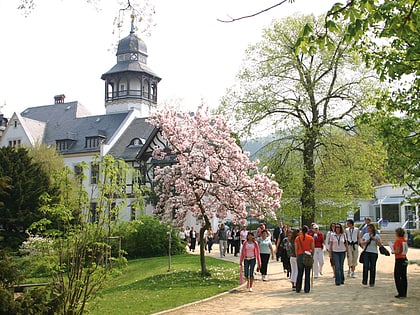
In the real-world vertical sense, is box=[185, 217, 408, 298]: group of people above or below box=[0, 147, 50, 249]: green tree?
below

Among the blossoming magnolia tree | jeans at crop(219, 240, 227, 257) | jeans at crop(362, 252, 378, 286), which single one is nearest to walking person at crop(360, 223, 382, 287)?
jeans at crop(362, 252, 378, 286)

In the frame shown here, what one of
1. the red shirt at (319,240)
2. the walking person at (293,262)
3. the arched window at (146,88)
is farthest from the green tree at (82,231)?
the arched window at (146,88)

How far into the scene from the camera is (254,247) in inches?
607

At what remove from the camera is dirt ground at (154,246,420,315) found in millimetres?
11586

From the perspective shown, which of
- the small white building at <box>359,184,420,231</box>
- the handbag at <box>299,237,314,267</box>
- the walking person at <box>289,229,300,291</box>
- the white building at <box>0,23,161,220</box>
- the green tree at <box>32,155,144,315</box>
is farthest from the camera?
the white building at <box>0,23,161,220</box>

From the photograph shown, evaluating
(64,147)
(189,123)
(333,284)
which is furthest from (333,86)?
(64,147)

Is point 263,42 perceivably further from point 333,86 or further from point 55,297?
point 55,297

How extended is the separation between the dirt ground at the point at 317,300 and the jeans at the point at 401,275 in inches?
8.6

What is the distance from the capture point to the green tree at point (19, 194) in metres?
30.3

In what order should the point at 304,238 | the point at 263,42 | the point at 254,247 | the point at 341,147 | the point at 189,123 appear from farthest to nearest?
1. the point at 263,42
2. the point at 341,147
3. the point at 189,123
4. the point at 254,247
5. the point at 304,238

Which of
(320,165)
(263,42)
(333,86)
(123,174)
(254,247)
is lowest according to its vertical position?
(254,247)

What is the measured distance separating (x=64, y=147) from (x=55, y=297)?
50.7 metres

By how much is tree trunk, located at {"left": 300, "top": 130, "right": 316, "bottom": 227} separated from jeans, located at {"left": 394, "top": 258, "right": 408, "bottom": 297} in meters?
16.8

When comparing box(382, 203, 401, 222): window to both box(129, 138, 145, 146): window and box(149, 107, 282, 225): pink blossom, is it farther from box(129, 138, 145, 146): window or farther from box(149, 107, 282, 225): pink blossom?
box(149, 107, 282, 225): pink blossom
